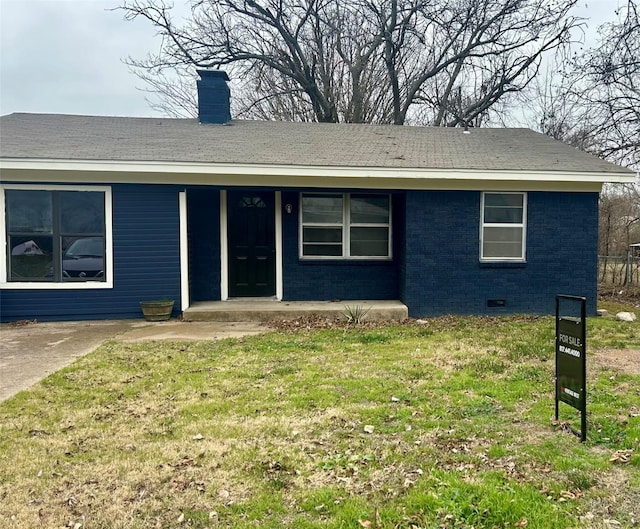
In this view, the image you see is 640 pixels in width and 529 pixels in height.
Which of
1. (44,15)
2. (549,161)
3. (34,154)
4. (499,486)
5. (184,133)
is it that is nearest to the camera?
(499,486)

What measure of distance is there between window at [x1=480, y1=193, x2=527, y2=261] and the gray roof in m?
0.74

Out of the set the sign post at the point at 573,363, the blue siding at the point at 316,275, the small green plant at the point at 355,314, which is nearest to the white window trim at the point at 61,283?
the blue siding at the point at 316,275

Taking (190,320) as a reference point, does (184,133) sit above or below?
above

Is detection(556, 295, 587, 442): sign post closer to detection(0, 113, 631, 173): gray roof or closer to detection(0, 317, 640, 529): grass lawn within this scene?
detection(0, 317, 640, 529): grass lawn

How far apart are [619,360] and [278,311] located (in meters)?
5.40

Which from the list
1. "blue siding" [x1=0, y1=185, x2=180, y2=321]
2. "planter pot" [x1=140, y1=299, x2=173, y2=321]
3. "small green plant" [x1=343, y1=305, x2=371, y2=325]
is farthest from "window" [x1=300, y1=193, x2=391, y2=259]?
"planter pot" [x1=140, y1=299, x2=173, y2=321]

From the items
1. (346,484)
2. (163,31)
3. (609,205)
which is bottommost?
(346,484)

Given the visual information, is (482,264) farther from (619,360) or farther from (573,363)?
(573,363)

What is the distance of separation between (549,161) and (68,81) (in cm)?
1713

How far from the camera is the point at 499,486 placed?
2.86 metres

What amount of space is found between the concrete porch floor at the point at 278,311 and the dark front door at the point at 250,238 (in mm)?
902

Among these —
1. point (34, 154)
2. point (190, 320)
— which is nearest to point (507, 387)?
point (190, 320)

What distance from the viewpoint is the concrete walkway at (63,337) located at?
17.7 feet

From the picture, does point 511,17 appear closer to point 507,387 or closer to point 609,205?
point 609,205
